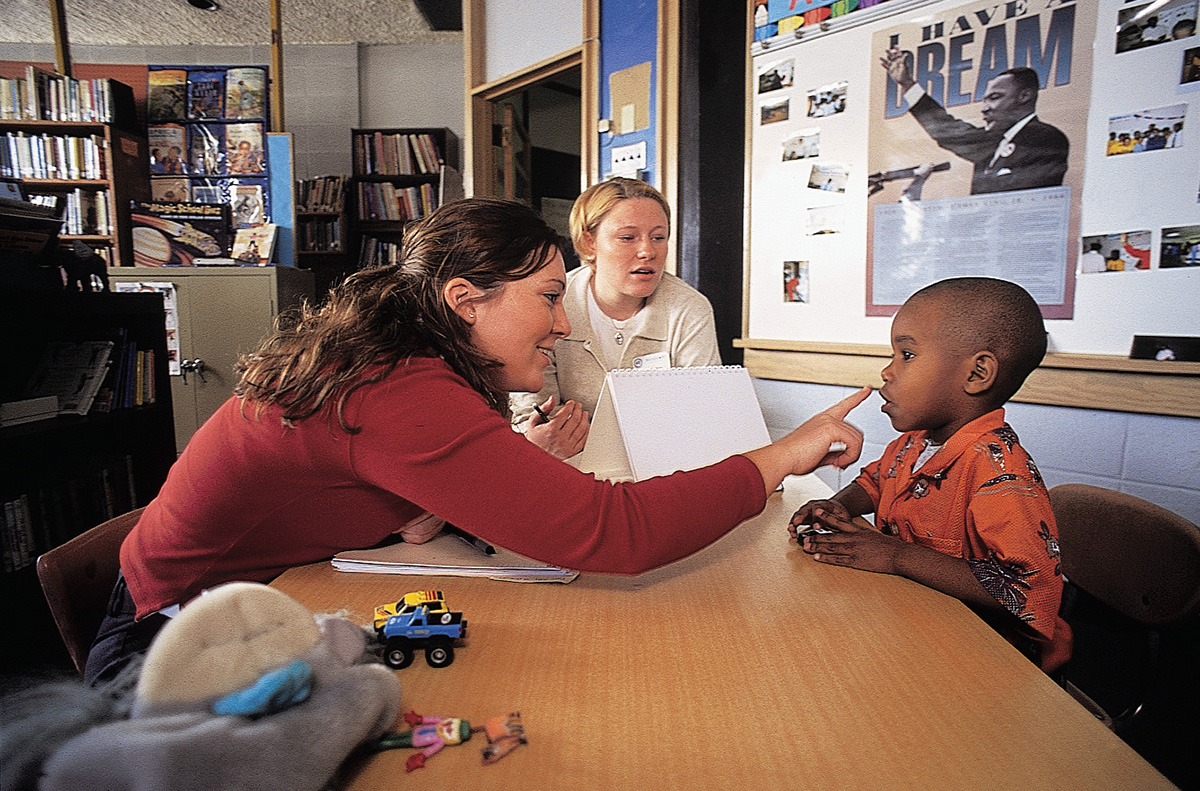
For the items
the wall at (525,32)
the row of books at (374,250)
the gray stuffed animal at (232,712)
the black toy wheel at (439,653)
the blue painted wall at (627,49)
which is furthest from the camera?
the row of books at (374,250)

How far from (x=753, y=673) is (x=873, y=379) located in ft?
5.34

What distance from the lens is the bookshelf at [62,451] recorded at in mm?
1981

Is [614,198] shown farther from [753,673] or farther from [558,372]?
[753,673]

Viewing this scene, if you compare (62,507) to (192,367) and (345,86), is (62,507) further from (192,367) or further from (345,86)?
(345,86)

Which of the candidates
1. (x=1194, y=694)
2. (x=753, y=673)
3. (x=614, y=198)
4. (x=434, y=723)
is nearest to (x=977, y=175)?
→ (x=614, y=198)

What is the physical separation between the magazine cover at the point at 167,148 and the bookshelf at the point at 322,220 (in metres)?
0.90

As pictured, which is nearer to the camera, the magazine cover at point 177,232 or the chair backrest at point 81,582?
the chair backrest at point 81,582

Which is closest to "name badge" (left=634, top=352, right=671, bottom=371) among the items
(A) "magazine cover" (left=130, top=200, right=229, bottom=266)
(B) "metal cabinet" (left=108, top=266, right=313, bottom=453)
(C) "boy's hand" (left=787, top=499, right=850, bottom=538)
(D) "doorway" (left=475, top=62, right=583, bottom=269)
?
(C) "boy's hand" (left=787, top=499, right=850, bottom=538)

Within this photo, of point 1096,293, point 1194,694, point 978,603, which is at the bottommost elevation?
point 1194,694

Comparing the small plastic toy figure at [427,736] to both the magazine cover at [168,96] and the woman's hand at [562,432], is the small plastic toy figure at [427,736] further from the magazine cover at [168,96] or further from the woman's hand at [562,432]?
the magazine cover at [168,96]

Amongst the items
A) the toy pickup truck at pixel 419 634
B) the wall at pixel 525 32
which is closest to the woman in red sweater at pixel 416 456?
the toy pickup truck at pixel 419 634

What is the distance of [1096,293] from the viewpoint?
5.32ft

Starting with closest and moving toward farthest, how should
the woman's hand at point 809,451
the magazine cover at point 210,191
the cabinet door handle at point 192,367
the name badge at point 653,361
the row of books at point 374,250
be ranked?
1. the woman's hand at point 809,451
2. the name badge at point 653,361
3. the cabinet door handle at point 192,367
4. the magazine cover at point 210,191
5. the row of books at point 374,250

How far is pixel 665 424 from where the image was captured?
3.79 ft
